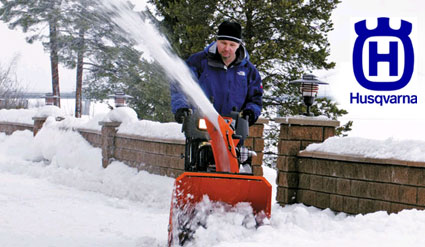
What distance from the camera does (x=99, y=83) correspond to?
23.9m

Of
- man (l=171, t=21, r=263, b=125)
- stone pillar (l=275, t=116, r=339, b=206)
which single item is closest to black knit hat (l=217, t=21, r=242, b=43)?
man (l=171, t=21, r=263, b=125)

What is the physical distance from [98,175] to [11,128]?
31.2 feet

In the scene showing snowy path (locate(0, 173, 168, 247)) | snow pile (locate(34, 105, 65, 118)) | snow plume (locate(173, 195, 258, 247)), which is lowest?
snowy path (locate(0, 173, 168, 247))

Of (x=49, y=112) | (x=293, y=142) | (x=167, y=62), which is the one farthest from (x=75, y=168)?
(x=167, y=62)

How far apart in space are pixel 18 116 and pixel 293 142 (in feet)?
45.4

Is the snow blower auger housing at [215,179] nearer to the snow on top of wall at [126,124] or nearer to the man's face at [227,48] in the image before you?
the man's face at [227,48]

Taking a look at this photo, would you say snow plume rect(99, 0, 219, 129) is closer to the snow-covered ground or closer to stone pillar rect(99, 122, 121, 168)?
the snow-covered ground

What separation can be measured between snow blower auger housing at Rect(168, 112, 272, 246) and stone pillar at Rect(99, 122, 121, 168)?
6707mm

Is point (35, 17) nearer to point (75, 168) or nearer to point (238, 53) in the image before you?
point (75, 168)

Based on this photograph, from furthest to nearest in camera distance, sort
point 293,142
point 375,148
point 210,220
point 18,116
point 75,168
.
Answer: point 18,116 < point 75,168 < point 293,142 < point 375,148 < point 210,220

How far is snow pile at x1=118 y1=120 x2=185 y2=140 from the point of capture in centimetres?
946

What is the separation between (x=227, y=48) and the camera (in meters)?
4.90

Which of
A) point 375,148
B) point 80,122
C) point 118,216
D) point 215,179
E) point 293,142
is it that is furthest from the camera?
point 80,122

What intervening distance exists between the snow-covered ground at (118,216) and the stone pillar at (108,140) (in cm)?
26
